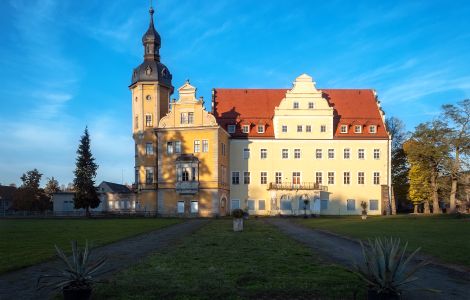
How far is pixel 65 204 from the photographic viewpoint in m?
66.4

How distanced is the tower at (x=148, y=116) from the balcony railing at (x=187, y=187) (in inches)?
155

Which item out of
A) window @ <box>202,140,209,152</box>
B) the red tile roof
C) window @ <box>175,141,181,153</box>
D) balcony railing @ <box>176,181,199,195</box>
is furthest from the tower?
the red tile roof

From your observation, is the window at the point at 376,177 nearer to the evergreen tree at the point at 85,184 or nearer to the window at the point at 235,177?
the window at the point at 235,177

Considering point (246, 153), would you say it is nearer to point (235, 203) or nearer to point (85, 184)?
point (235, 203)

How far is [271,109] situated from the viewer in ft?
180

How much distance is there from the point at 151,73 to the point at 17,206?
3351 centimetres

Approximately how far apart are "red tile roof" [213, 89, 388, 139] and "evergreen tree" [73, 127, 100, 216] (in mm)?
15993

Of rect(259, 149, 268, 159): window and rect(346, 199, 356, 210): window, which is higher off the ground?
rect(259, 149, 268, 159): window

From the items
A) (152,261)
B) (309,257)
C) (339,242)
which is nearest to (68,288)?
(152,261)

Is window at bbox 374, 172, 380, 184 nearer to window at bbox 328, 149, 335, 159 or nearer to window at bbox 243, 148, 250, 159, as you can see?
window at bbox 328, 149, 335, 159

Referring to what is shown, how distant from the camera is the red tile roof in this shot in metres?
53.0

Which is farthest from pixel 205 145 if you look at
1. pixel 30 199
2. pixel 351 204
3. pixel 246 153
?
pixel 30 199

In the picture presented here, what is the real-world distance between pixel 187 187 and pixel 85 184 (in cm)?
1182

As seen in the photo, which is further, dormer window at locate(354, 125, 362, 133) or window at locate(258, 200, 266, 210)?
dormer window at locate(354, 125, 362, 133)
